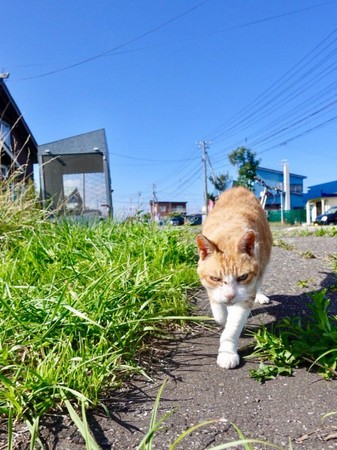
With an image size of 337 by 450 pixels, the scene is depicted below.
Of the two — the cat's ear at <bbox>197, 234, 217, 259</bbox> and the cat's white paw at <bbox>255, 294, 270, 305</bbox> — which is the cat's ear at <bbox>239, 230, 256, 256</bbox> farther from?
the cat's white paw at <bbox>255, 294, 270, 305</bbox>

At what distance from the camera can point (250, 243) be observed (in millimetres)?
1838

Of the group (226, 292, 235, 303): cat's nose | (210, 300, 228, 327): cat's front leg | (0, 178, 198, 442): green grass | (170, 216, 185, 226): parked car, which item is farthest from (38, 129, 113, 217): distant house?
(226, 292, 235, 303): cat's nose

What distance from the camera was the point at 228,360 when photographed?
1.54 m

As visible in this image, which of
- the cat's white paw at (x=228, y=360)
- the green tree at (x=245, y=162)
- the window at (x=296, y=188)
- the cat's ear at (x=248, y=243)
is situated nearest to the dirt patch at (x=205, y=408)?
the cat's white paw at (x=228, y=360)

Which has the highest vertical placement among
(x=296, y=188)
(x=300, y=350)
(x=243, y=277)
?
(x=296, y=188)

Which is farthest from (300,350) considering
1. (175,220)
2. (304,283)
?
(175,220)

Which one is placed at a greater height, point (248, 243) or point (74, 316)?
point (248, 243)

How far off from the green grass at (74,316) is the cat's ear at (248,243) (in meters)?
0.47

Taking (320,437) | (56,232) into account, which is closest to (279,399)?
(320,437)

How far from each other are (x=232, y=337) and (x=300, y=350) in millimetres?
314

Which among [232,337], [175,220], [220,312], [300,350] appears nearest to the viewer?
[300,350]

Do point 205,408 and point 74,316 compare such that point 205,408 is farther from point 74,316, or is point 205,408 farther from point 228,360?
point 74,316

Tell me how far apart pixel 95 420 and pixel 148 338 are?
64cm

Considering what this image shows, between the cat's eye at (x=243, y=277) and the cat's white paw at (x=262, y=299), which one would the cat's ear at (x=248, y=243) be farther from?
the cat's white paw at (x=262, y=299)
